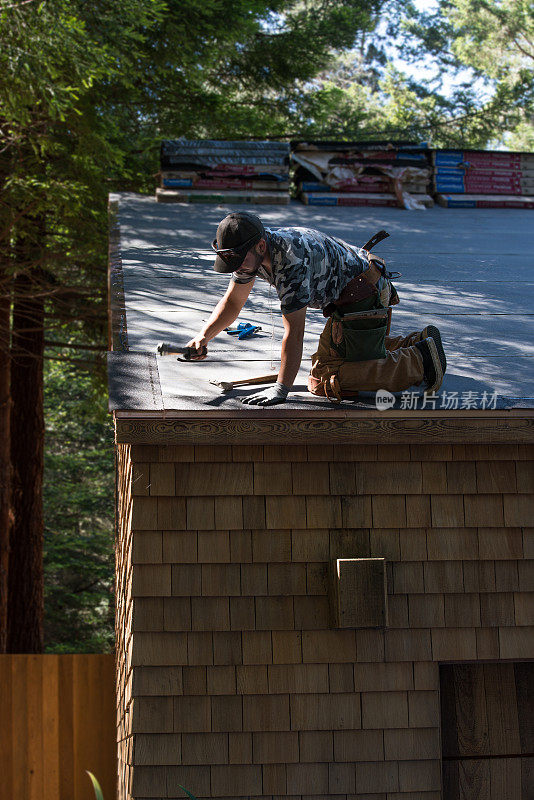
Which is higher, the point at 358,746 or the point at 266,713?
the point at 266,713

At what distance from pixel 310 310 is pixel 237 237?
2.16 meters

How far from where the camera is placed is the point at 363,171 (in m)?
10.5

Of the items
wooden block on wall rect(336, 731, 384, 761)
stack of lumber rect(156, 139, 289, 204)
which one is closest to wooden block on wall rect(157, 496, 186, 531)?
wooden block on wall rect(336, 731, 384, 761)

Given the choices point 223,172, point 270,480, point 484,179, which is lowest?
point 270,480

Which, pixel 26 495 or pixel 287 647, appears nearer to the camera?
pixel 287 647

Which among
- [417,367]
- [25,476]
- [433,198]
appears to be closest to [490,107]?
[433,198]

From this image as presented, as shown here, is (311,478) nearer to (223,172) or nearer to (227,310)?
(227,310)

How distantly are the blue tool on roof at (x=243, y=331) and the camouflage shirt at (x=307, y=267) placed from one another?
0.94m

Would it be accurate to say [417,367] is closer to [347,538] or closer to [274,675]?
[347,538]

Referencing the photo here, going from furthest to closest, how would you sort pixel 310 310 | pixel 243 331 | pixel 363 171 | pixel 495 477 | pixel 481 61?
pixel 481 61 → pixel 363 171 → pixel 310 310 → pixel 243 331 → pixel 495 477

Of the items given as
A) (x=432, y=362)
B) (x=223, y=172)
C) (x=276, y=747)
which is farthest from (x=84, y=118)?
(x=276, y=747)

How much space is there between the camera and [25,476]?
481 inches

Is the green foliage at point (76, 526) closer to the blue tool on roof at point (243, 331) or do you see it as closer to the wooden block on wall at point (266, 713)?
the blue tool on roof at point (243, 331)

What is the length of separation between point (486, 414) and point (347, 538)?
0.89 metres
